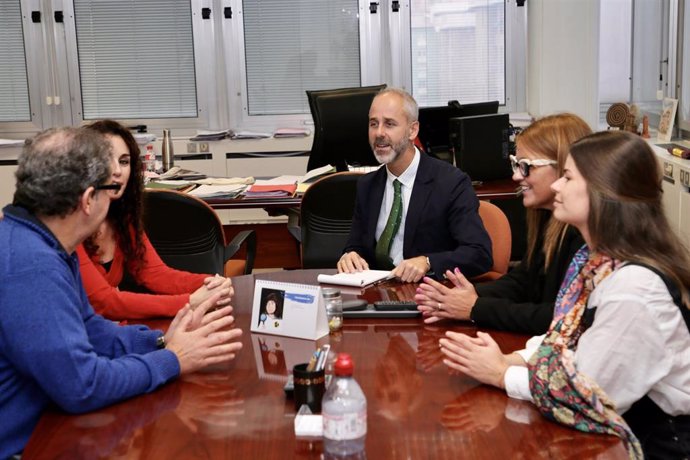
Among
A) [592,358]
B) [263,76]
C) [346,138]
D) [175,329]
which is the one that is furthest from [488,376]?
[263,76]

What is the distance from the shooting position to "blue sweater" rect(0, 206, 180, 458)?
1729mm

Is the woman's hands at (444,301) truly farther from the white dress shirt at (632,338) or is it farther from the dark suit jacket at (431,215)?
the dark suit jacket at (431,215)

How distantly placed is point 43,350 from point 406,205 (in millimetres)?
1944

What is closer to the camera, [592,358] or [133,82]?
[592,358]

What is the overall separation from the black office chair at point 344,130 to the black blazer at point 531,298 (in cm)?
267

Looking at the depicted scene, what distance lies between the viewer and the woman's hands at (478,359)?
1850 mm

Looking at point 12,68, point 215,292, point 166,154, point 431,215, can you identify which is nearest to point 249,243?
point 431,215

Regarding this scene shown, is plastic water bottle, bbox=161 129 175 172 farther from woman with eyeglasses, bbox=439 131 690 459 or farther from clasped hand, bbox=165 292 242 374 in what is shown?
woman with eyeglasses, bbox=439 131 690 459

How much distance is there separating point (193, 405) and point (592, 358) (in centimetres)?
81

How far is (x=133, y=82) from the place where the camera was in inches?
281

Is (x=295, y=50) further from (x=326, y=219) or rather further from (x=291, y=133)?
(x=326, y=219)

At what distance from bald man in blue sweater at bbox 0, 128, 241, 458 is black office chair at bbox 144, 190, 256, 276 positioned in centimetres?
179

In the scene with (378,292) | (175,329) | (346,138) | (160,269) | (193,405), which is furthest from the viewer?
(346,138)

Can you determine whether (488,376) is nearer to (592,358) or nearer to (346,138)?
(592,358)
